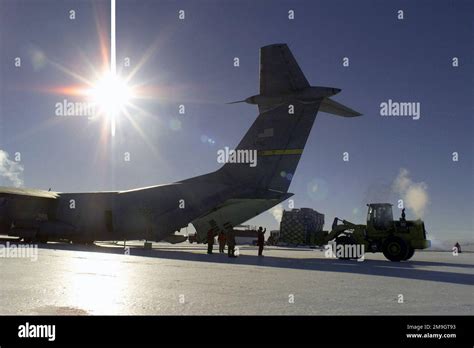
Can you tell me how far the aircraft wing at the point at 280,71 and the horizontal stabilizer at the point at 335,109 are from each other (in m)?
1.72

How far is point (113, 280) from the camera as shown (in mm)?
10062

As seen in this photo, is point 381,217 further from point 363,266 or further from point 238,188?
point 238,188

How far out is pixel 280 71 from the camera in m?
25.2

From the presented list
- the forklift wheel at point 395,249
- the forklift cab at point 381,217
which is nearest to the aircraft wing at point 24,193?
the forklift cab at point 381,217

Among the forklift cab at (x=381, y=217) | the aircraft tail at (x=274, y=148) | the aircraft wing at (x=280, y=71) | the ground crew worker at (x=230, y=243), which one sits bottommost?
the ground crew worker at (x=230, y=243)

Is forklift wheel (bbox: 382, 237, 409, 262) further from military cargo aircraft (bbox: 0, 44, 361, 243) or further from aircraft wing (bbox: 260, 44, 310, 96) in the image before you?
aircraft wing (bbox: 260, 44, 310, 96)

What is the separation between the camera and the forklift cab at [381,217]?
20469 mm

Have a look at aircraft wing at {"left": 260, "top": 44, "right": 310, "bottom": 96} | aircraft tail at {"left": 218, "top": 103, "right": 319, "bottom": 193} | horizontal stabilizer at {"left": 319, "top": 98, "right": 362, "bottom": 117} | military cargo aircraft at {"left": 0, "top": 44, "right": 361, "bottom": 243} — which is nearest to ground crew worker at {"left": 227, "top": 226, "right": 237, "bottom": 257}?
military cargo aircraft at {"left": 0, "top": 44, "right": 361, "bottom": 243}

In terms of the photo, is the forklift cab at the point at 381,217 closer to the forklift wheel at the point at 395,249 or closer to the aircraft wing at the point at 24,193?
the forklift wheel at the point at 395,249

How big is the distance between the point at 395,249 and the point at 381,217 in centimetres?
154

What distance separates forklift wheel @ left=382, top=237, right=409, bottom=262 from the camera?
1965 centimetres

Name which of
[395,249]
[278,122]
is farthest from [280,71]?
[395,249]
